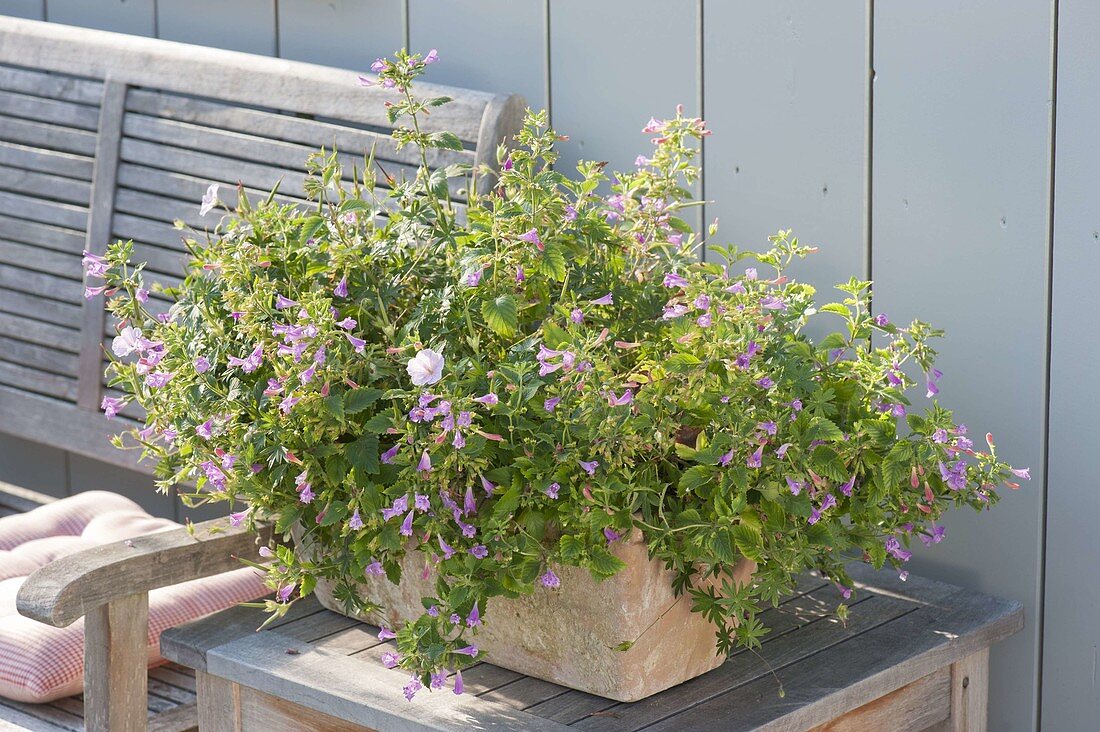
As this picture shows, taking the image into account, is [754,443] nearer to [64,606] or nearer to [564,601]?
[564,601]

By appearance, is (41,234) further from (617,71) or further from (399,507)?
(399,507)

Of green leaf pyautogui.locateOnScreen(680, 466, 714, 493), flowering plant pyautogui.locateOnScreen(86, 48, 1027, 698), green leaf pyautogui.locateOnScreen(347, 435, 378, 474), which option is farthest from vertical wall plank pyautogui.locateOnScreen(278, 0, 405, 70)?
green leaf pyautogui.locateOnScreen(680, 466, 714, 493)

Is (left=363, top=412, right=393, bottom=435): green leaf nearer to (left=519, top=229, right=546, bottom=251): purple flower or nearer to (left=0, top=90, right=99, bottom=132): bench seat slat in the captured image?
(left=519, top=229, right=546, bottom=251): purple flower

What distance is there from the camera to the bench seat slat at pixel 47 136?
7.60ft

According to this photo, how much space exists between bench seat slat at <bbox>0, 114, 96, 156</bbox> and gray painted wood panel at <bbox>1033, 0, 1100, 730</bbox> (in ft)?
5.15

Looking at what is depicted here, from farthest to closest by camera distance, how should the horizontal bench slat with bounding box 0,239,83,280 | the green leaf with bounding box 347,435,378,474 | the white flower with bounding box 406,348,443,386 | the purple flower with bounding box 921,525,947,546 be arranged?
the horizontal bench slat with bounding box 0,239,83,280
the purple flower with bounding box 921,525,947,546
the green leaf with bounding box 347,435,378,474
the white flower with bounding box 406,348,443,386

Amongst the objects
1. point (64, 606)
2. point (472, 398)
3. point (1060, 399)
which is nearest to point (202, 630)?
point (64, 606)

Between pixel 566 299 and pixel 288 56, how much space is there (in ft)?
3.61

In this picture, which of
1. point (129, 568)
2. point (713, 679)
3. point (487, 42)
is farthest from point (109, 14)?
point (713, 679)

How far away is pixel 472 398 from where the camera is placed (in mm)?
1138

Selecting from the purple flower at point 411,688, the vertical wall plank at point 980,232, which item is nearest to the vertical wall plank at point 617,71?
the vertical wall plank at point 980,232

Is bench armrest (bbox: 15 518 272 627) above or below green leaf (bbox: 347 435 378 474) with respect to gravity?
below

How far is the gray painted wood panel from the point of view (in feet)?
4.80

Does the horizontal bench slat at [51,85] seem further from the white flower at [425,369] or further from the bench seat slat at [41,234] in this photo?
the white flower at [425,369]
